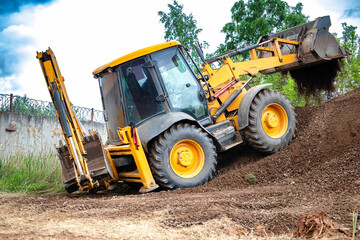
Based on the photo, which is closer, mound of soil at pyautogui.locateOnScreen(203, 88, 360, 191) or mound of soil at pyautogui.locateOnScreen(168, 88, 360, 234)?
mound of soil at pyautogui.locateOnScreen(168, 88, 360, 234)

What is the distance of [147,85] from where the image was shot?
5.62 metres

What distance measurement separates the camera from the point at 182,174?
5.57 meters

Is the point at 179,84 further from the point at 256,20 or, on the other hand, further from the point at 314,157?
the point at 256,20

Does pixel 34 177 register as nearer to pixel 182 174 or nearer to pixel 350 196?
pixel 182 174

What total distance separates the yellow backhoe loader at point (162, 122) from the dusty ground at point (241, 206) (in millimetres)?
446

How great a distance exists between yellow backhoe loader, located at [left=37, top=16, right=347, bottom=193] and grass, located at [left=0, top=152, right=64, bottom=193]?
4.74 ft

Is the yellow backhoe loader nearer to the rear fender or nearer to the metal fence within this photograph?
the rear fender

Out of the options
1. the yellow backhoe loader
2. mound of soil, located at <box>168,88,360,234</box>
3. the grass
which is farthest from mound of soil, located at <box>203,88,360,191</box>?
the grass

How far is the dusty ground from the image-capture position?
284 centimetres

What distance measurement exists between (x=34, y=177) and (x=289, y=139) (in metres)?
4.94

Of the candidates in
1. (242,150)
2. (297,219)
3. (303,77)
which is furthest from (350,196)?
(303,77)

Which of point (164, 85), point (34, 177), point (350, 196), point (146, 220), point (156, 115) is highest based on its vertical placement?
point (164, 85)

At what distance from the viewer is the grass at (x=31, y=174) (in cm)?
660

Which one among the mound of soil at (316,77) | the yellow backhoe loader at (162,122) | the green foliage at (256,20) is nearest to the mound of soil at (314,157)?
the yellow backhoe loader at (162,122)
